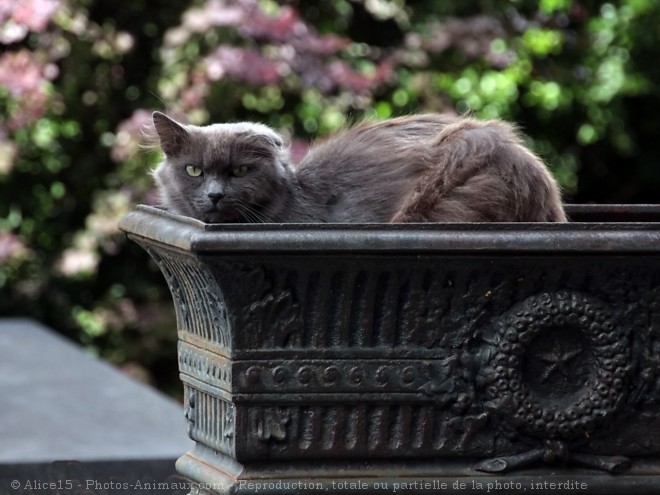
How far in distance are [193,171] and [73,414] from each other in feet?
7.16

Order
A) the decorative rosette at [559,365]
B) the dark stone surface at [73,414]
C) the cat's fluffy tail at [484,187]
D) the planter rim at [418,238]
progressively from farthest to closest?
the dark stone surface at [73,414] < the cat's fluffy tail at [484,187] < the decorative rosette at [559,365] < the planter rim at [418,238]

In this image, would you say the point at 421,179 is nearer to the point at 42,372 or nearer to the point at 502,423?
the point at 502,423

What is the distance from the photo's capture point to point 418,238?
6.41ft

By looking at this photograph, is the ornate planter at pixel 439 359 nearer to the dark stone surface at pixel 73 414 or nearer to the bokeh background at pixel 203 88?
the dark stone surface at pixel 73 414

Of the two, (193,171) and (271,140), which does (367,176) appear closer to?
(271,140)

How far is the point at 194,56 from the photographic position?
5125 millimetres

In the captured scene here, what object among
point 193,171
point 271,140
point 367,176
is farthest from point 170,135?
point 367,176

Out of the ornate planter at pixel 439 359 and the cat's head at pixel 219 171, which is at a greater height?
the cat's head at pixel 219 171

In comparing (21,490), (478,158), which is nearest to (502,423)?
(478,158)

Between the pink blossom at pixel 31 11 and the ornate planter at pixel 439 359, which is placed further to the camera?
the pink blossom at pixel 31 11

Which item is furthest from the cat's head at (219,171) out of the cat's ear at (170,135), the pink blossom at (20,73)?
the pink blossom at (20,73)

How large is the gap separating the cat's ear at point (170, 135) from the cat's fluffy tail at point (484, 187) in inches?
16.9

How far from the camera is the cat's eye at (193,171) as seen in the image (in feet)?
7.64

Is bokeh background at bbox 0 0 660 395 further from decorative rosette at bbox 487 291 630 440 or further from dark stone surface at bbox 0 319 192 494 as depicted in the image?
decorative rosette at bbox 487 291 630 440
